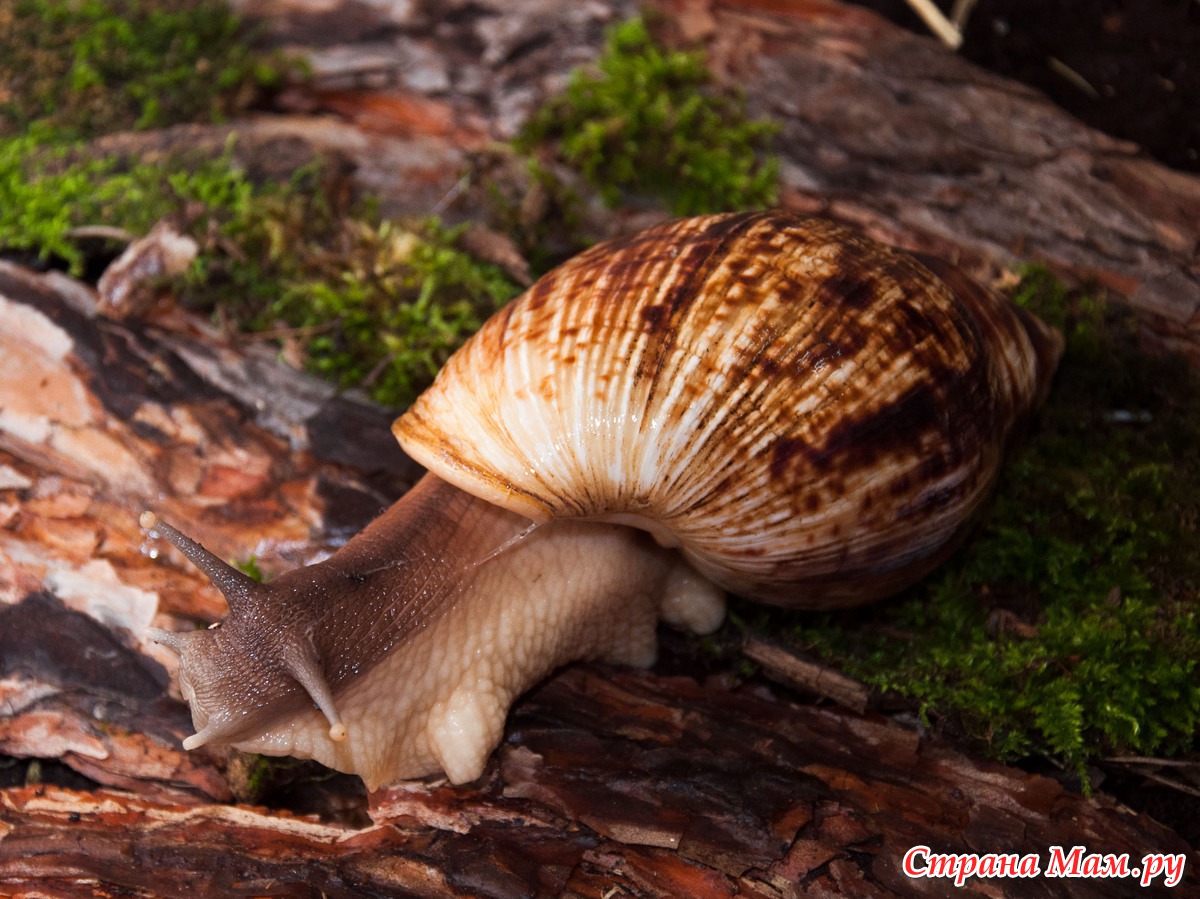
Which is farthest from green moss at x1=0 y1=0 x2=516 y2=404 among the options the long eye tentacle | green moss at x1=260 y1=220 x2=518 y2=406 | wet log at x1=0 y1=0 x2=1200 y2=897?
the long eye tentacle

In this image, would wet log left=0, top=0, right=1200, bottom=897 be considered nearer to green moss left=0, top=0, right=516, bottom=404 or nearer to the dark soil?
green moss left=0, top=0, right=516, bottom=404

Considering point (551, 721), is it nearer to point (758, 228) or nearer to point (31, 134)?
point (758, 228)

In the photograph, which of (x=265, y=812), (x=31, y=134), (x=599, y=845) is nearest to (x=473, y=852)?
(x=599, y=845)

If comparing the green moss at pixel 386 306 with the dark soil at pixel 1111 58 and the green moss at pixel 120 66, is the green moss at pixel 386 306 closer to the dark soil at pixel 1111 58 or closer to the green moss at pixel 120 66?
the green moss at pixel 120 66

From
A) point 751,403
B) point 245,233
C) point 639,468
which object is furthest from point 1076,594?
point 245,233

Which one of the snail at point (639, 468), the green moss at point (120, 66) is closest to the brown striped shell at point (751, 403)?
the snail at point (639, 468)

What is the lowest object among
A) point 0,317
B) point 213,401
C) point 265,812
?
point 265,812
